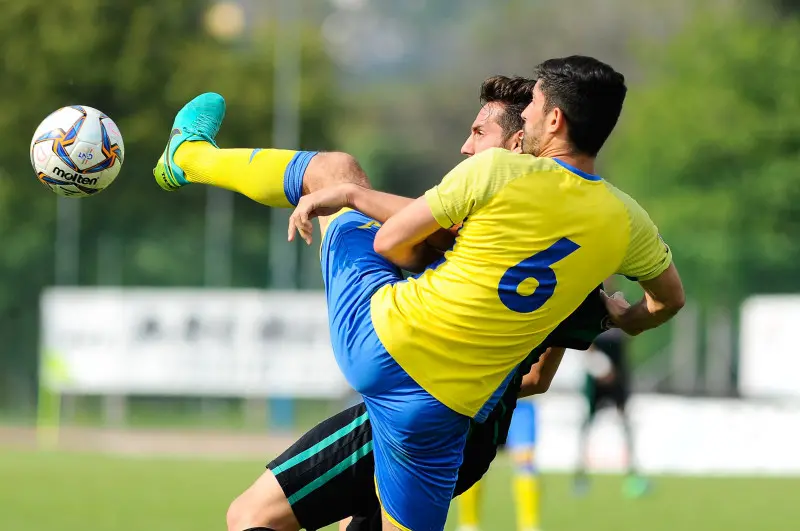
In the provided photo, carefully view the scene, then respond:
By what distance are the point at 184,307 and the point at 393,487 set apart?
17.0 metres

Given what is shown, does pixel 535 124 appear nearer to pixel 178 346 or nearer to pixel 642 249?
pixel 642 249

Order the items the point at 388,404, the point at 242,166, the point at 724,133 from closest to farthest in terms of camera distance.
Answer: the point at 388,404
the point at 242,166
the point at 724,133

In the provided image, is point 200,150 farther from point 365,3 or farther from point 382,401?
point 365,3

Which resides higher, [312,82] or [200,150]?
[312,82]

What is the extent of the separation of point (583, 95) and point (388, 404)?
1.31 meters

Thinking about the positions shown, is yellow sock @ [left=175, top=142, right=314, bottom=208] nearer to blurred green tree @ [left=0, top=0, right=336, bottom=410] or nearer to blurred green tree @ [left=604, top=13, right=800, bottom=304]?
blurred green tree @ [left=0, top=0, right=336, bottom=410]

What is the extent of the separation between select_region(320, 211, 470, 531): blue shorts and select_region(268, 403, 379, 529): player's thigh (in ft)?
0.58

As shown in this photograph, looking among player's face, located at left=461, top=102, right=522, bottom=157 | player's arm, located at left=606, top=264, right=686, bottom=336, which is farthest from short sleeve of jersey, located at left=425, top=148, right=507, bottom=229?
player's arm, located at left=606, top=264, right=686, bottom=336

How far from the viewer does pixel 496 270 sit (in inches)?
186

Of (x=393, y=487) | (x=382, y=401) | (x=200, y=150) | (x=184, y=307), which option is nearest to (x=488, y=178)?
(x=382, y=401)

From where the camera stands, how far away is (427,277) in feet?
15.9

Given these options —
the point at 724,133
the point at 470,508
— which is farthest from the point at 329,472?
the point at 724,133

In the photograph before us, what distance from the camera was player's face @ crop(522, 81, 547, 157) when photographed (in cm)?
489

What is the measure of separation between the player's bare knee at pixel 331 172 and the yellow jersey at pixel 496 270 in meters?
0.50
